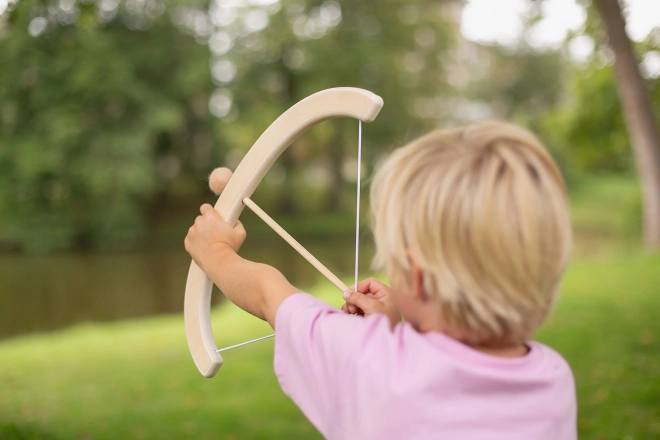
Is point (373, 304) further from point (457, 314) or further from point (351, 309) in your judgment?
point (457, 314)

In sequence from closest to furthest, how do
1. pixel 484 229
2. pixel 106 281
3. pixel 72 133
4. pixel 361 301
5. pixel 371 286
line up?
1. pixel 484 229
2. pixel 361 301
3. pixel 371 286
4. pixel 106 281
5. pixel 72 133

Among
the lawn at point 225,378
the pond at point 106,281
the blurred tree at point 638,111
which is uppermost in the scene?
the blurred tree at point 638,111

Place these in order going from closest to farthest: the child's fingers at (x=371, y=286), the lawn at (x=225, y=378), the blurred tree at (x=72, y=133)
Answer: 1. the child's fingers at (x=371, y=286)
2. the lawn at (x=225, y=378)
3. the blurred tree at (x=72, y=133)

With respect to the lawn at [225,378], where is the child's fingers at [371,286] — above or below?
above

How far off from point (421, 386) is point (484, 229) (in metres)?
0.24

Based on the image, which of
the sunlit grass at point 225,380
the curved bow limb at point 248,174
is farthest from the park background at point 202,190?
the curved bow limb at point 248,174

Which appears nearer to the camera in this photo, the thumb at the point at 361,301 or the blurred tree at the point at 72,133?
the thumb at the point at 361,301

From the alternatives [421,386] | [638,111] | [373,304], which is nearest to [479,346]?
[421,386]

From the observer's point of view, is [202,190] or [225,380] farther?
[202,190]

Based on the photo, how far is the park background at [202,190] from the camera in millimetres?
5043

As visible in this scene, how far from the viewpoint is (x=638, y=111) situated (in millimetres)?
9328

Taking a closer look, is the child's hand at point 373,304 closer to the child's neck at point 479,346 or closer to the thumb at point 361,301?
the thumb at point 361,301

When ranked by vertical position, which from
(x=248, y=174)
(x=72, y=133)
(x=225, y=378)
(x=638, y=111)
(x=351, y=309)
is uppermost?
(x=248, y=174)

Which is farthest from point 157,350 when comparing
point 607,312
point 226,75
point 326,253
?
point 226,75
